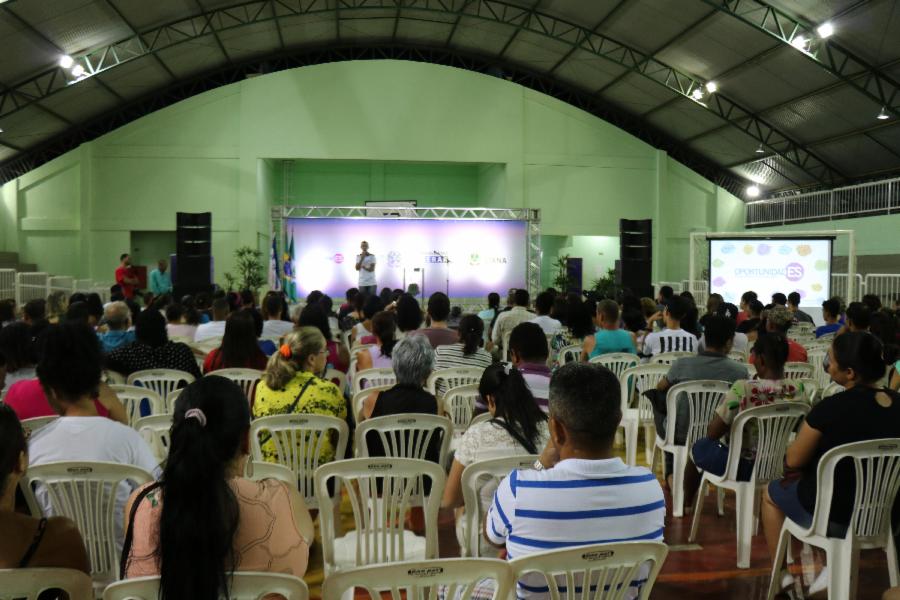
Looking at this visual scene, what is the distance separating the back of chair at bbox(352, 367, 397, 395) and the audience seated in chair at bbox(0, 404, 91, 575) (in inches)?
109

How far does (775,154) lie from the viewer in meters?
18.1

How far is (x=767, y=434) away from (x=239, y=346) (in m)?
2.83

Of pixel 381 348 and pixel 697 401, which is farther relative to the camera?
pixel 381 348

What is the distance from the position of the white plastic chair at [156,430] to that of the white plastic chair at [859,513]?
96.0 inches

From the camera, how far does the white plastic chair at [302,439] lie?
127 inches

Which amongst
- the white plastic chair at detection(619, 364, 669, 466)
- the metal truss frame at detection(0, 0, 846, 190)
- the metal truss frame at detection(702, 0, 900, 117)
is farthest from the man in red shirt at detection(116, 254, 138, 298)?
the metal truss frame at detection(702, 0, 900, 117)

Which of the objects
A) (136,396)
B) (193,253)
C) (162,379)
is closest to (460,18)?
(193,253)

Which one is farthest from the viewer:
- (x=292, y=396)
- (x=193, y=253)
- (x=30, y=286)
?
(x=193, y=253)

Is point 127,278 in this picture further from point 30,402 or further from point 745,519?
point 745,519

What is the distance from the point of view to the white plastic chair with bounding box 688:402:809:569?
3.47 metres

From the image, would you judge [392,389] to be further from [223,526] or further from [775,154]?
[775,154]

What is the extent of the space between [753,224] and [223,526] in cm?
2030

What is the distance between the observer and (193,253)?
530 inches

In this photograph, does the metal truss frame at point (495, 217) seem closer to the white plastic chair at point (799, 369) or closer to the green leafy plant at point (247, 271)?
the green leafy plant at point (247, 271)
